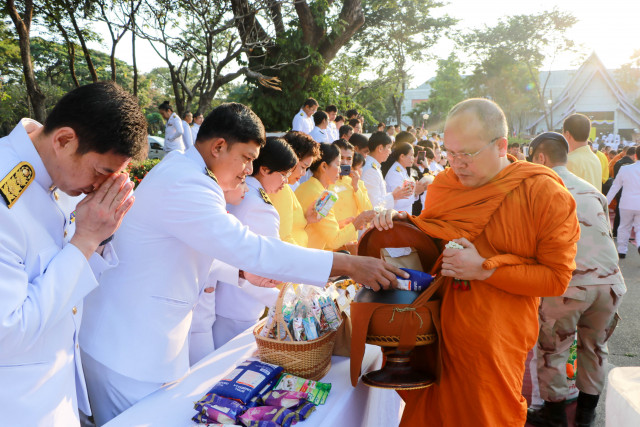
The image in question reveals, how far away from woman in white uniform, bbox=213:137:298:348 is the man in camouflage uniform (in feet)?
6.59

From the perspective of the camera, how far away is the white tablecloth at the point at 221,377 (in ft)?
5.74

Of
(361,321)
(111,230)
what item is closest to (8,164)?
(111,230)

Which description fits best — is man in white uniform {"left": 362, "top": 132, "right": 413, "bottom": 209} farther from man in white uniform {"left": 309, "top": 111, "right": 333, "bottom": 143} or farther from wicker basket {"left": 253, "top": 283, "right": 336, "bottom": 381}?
wicker basket {"left": 253, "top": 283, "right": 336, "bottom": 381}

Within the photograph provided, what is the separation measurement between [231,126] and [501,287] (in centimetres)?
141

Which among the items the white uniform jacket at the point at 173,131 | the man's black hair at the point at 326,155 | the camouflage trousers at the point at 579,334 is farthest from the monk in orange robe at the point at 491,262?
the white uniform jacket at the point at 173,131

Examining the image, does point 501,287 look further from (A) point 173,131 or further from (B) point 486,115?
(A) point 173,131

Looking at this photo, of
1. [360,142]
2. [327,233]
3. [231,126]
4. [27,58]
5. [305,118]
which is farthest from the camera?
[27,58]

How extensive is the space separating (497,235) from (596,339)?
181 centimetres

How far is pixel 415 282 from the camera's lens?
1949mm

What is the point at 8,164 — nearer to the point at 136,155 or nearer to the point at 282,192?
the point at 136,155

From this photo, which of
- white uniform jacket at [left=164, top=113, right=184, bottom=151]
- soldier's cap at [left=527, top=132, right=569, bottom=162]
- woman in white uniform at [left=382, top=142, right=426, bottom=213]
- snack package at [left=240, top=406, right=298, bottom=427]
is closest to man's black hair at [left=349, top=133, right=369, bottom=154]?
woman in white uniform at [left=382, top=142, right=426, bottom=213]

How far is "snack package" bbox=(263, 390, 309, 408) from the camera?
1.76 meters

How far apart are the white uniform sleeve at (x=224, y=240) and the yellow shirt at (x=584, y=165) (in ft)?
13.4

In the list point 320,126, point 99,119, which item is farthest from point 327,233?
point 320,126
